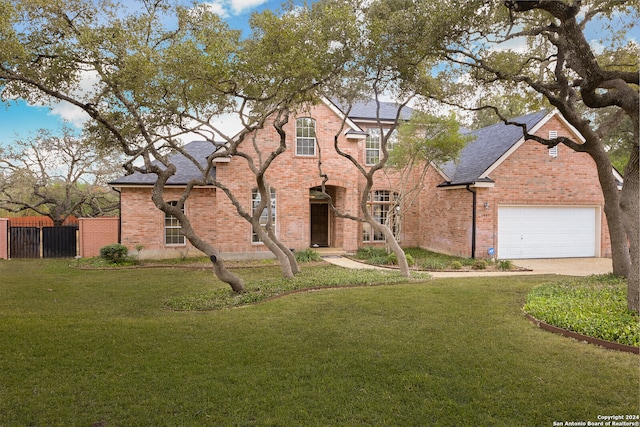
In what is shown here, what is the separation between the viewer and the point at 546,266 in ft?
50.1

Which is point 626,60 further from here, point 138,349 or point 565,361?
point 138,349

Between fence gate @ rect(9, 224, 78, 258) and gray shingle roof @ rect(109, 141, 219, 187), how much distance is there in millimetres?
4023

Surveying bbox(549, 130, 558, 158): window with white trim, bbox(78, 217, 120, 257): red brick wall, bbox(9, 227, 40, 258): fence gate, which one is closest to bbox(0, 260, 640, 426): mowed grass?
bbox(78, 217, 120, 257): red brick wall

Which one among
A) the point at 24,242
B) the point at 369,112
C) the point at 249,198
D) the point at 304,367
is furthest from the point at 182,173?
the point at 304,367

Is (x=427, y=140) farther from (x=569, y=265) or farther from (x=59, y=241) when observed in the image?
(x=59, y=241)

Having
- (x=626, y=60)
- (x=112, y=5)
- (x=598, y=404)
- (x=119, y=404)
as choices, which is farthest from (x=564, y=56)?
(x=119, y=404)

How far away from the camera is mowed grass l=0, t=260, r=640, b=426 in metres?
4.19

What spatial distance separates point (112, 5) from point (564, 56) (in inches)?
414

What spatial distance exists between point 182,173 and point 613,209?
16363 millimetres

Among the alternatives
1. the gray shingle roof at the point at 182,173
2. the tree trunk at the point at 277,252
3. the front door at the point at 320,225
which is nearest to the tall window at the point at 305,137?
the front door at the point at 320,225

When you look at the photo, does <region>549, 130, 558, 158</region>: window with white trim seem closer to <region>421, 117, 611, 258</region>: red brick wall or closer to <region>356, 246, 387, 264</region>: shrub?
<region>421, 117, 611, 258</region>: red brick wall

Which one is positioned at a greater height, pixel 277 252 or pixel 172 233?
pixel 172 233

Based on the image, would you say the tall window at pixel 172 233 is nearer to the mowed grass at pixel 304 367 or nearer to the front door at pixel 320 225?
the front door at pixel 320 225

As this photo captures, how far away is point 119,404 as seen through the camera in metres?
4.38
